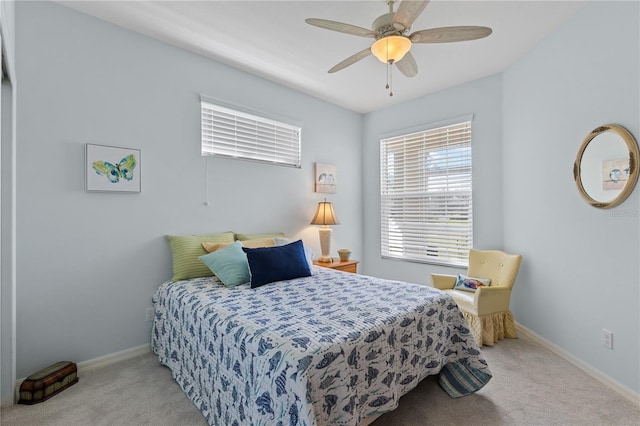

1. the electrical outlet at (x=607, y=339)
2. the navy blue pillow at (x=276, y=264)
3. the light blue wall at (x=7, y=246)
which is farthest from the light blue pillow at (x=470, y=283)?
the light blue wall at (x=7, y=246)

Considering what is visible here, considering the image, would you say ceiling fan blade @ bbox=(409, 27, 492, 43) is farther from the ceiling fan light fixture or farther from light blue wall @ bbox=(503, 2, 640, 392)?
light blue wall @ bbox=(503, 2, 640, 392)

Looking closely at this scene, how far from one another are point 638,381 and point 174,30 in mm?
4244

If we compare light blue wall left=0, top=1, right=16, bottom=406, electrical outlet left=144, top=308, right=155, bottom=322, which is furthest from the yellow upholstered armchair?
light blue wall left=0, top=1, right=16, bottom=406

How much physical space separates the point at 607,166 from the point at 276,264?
2.52m

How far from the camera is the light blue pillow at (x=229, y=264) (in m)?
2.33

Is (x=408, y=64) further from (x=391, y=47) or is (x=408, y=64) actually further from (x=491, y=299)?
(x=491, y=299)

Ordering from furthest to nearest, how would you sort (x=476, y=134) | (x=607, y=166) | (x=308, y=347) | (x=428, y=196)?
(x=428, y=196), (x=476, y=134), (x=607, y=166), (x=308, y=347)

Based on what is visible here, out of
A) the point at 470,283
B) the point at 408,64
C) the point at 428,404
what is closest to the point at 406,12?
the point at 408,64

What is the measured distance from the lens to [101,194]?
7.82 ft

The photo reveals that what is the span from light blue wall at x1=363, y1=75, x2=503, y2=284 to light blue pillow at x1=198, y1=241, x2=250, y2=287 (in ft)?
8.30

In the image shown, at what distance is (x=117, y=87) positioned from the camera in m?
2.46

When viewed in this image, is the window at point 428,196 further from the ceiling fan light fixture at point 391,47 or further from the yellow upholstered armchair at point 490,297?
the ceiling fan light fixture at point 391,47

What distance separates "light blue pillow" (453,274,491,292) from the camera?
302 centimetres

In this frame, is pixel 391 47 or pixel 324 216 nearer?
pixel 391 47
